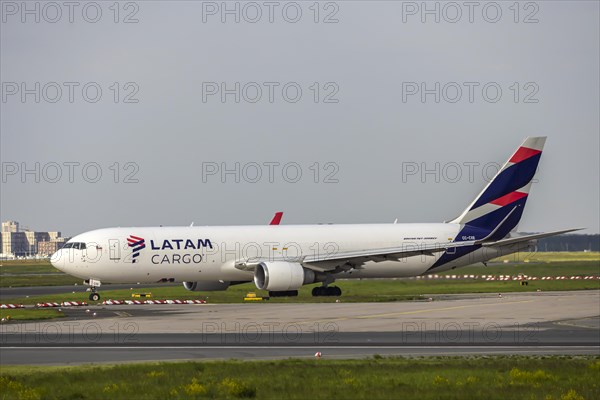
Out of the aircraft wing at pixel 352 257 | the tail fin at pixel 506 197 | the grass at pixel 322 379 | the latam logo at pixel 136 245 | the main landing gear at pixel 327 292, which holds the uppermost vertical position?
the tail fin at pixel 506 197

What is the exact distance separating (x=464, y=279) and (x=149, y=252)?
21411 millimetres

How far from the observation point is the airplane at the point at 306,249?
172 feet

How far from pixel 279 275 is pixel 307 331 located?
671 inches

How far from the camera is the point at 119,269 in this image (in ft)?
173

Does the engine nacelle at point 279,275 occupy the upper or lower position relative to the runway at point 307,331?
upper

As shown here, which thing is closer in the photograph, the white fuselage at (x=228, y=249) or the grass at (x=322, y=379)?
the grass at (x=322, y=379)

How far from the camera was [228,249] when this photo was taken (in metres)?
53.5

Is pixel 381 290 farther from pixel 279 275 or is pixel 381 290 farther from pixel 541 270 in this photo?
pixel 541 270

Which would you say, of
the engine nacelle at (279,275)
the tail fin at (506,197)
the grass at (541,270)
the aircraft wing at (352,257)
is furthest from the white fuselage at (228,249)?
the grass at (541,270)

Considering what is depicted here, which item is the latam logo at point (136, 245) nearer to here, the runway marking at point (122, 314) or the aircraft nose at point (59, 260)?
the aircraft nose at point (59, 260)

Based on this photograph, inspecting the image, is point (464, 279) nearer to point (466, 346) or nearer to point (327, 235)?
point (327, 235)

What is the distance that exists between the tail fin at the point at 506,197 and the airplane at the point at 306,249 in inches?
2.5

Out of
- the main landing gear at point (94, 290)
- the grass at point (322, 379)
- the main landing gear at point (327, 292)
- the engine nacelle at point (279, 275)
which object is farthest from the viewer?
the main landing gear at point (327, 292)

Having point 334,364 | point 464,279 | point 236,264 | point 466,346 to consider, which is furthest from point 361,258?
point 334,364
